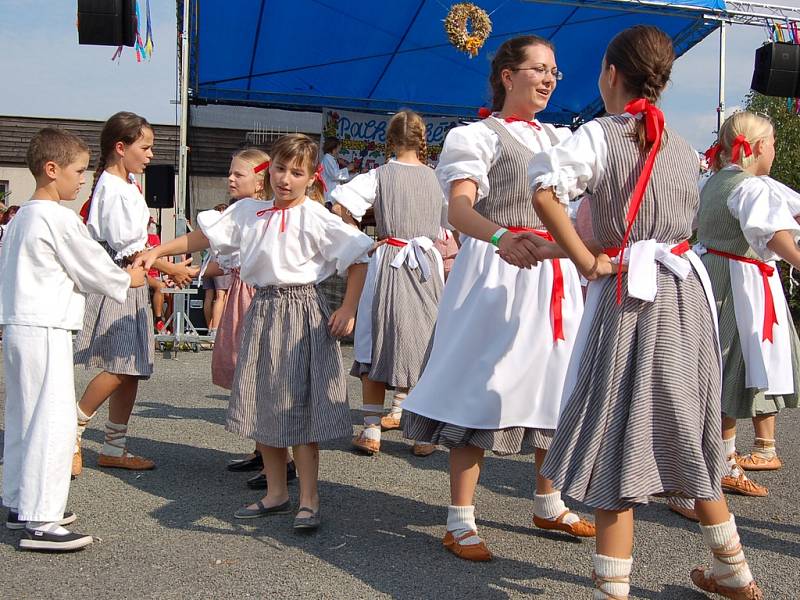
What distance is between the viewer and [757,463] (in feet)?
15.0

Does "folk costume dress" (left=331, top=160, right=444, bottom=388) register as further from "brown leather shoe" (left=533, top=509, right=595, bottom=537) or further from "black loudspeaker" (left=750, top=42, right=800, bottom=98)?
"black loudspeaker" (left=750, top=42, right=800, bottom=98)

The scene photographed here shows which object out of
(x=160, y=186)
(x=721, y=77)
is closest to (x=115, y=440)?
(x=160, y=186)

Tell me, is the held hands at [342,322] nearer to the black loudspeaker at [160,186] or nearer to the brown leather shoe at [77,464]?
the brown leather shoe at [77,464]

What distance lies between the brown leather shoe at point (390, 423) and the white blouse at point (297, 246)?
2046 mm

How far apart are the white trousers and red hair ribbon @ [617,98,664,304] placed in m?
2.08

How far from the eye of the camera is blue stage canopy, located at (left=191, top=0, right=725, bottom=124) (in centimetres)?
1081

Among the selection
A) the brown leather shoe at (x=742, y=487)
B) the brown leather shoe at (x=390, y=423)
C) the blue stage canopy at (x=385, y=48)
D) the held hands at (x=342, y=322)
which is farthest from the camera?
the blue stage canopy at (x=385, y=48)

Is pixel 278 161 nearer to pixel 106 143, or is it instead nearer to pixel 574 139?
pixel 106 143

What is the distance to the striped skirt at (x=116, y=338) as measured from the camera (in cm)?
436

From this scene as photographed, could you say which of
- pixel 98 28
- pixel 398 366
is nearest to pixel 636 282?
pixel 398 366

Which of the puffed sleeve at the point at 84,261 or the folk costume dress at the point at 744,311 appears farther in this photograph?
the folk costume dress at the point at 744,311

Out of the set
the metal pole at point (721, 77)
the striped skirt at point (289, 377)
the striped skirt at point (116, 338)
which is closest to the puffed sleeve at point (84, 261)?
the striped skirt at point (289, 377)

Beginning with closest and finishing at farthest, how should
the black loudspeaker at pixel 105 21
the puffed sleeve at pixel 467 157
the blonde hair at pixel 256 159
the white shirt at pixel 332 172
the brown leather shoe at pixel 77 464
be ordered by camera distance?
the puffed sleeve at pixel 467 157, the brown leather shoe at pixel 77 464, the blonde hair at pixel 256 159, the black loudspeaker at pixel 105 21, the white shirt at pixel 332 172

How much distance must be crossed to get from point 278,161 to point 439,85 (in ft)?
33.4
